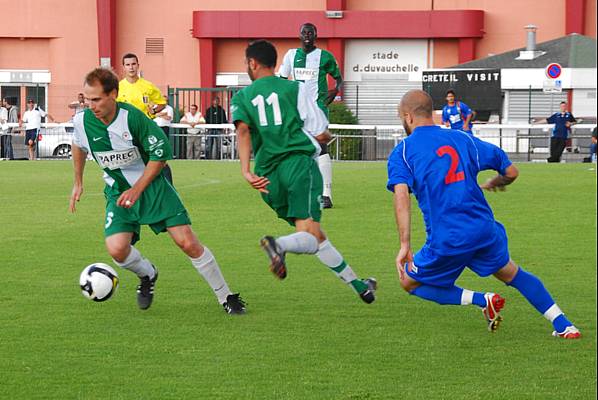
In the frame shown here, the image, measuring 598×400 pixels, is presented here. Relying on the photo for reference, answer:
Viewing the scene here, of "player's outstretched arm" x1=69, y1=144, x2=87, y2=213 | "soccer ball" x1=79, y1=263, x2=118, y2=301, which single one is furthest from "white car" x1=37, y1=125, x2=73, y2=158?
"soccer ball" x1=79, y1=263, x2=118, y2=301

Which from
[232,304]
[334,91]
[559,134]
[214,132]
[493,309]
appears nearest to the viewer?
[493,309]

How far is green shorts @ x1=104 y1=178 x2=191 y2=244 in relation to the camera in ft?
25.3

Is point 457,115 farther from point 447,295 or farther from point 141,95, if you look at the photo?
point 447,295

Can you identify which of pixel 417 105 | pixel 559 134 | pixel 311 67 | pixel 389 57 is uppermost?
pixel 389 57

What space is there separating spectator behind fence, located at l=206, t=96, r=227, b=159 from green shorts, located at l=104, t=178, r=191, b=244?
80.2 ft

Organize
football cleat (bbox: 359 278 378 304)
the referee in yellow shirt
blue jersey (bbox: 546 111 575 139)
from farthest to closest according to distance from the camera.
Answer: blue jersey (bbox: 546 111 575 139) → the referee in yellow shirt → football cleat (bbox: 359 278 378 304)

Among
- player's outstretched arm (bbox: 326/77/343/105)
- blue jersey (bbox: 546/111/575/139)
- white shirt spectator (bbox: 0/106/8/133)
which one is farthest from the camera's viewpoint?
white shirt spectator (bbox: 0/106/8/133)

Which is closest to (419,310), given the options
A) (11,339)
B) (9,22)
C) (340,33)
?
(11,339)

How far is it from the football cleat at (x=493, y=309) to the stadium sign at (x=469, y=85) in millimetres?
27652

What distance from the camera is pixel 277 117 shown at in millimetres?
7703

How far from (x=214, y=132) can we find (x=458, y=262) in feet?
88.6

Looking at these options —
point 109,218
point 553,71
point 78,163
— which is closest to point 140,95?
point 78,163

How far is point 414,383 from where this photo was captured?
5.98 m

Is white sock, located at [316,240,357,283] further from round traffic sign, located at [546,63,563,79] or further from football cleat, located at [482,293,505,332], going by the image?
round traffic sign, located at [546,63,563,79]
